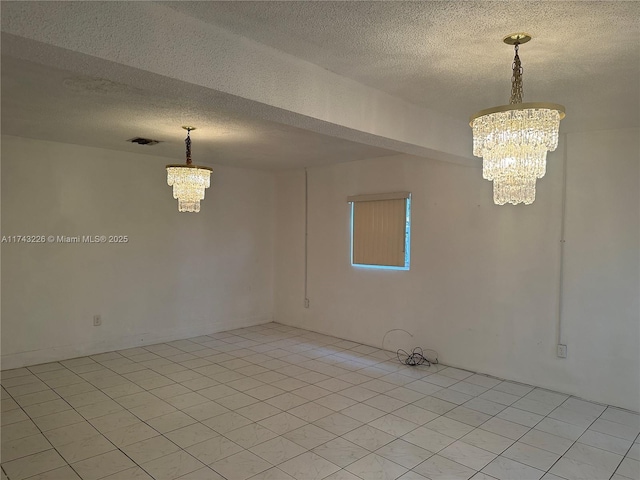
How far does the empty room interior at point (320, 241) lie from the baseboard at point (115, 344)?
0.02 metres

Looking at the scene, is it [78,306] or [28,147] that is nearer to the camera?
[28,147]

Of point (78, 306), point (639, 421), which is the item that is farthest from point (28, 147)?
point (639, 421)

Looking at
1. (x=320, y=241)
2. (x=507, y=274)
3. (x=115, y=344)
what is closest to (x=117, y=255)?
(x=115, y=344)

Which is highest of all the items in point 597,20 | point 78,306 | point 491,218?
point 597,20

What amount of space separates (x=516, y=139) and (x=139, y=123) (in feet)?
9.84

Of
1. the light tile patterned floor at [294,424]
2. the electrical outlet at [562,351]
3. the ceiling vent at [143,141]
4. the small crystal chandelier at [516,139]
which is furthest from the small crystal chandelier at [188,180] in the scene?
the electrical outlet at [562,351]

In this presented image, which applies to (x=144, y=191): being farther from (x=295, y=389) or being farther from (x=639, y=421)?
(x=639, y=421)

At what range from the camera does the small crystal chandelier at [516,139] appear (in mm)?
1785

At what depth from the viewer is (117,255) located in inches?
192

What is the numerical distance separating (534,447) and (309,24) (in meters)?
2.95

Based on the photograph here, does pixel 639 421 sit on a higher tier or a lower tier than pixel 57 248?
lower

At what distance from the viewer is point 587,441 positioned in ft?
9.43

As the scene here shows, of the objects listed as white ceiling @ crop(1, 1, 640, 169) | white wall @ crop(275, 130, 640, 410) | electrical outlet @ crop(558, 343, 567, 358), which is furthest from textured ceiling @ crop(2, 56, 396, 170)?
electrical outlet @ crop(558, 343, 567, 358)

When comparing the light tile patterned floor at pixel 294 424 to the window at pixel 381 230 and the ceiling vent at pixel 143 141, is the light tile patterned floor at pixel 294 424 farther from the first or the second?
the ceiling vent at pixel 143 141
